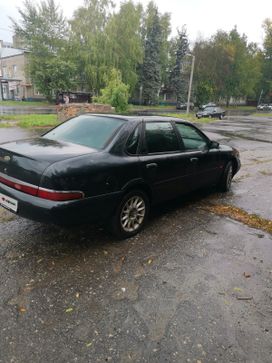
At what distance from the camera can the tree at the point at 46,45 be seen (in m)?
34.4

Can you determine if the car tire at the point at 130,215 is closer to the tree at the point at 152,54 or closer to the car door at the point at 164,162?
the car door at the point at 164,162

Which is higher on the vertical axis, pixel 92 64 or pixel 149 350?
pixel 92 64

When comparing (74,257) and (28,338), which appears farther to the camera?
(74,257)

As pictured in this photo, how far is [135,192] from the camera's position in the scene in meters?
3.73

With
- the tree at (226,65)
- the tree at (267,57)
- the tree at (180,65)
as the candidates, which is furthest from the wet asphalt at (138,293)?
the tree at (267,57)

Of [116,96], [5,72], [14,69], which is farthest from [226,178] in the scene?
[5,72]

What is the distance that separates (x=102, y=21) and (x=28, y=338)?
3905cm

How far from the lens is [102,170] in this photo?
126 inches

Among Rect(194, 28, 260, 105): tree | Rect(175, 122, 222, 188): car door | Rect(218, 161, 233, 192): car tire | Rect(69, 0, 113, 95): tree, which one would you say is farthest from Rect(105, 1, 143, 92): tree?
Rect(175, 122, 222, 188): car door

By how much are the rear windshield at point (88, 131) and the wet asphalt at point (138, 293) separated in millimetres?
1264

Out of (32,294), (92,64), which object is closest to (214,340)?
(32,294)

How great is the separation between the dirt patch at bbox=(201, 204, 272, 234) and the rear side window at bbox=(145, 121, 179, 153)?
1.42 meters

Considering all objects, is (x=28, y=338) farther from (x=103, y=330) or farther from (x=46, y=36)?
(x=46, y=36)

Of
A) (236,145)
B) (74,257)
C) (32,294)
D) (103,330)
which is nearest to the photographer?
(103,330)
